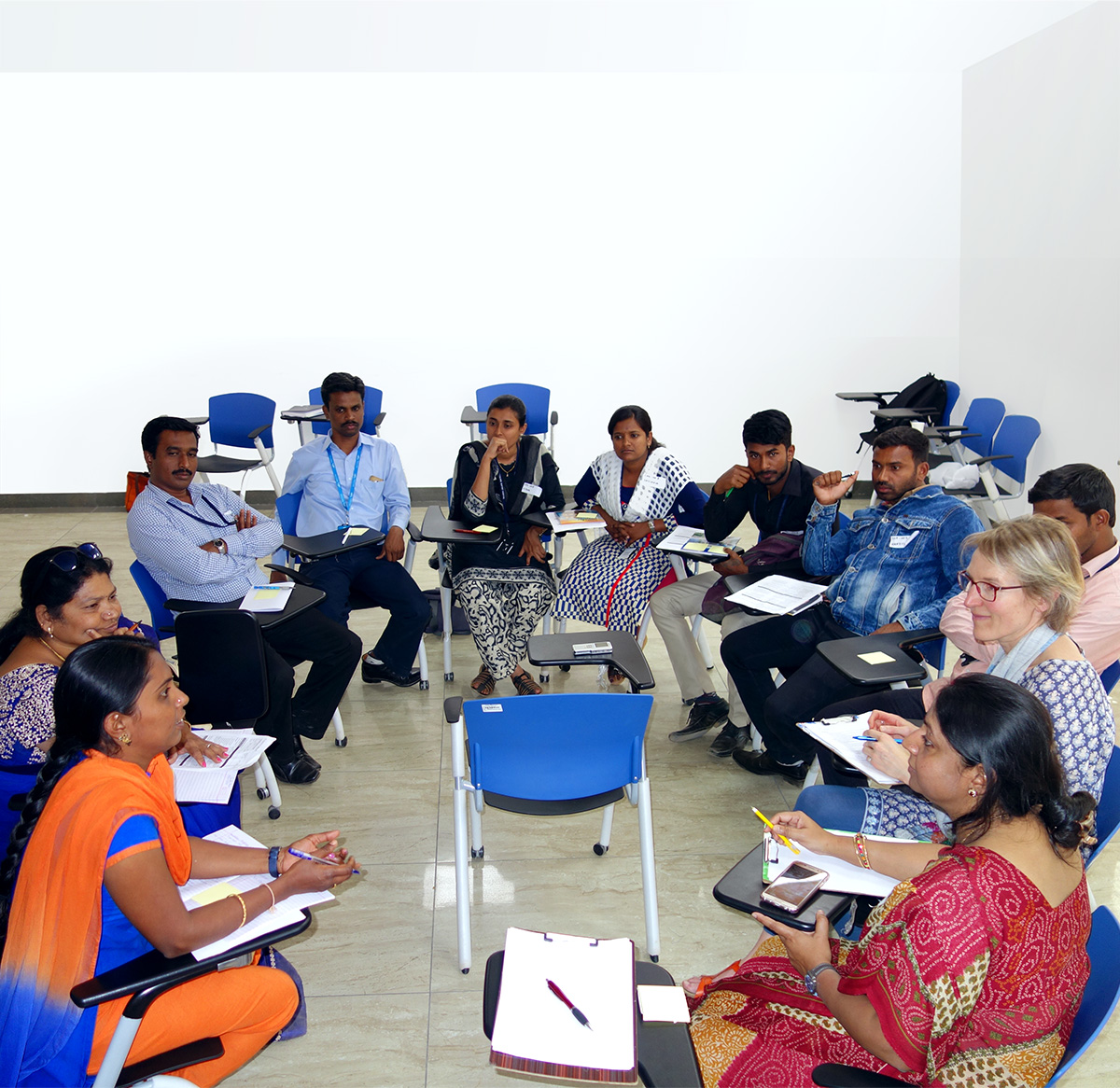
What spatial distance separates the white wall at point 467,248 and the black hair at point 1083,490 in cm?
427

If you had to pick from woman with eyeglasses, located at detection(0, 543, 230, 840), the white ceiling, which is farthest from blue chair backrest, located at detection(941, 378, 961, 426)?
woman with eyeglasses, located at detection(0, 543, 230, 840)

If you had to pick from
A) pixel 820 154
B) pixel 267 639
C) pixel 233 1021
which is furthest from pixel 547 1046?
pixel 820 154

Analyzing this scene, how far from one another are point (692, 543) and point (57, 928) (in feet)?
8.46

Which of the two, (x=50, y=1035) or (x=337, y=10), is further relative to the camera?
(x=337, y=10)

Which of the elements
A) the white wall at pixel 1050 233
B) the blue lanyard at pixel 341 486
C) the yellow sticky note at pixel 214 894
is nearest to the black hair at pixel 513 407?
the blue lanyard at pixel 341 486

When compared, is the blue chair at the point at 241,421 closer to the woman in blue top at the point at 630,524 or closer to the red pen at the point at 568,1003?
the woman in blue top at the point at 630,524

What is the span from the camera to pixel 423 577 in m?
5.50

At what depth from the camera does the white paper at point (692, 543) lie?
355 cm

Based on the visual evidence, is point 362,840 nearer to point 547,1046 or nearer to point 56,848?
point 56,848

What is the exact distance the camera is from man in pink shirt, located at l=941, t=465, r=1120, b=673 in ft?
8.30

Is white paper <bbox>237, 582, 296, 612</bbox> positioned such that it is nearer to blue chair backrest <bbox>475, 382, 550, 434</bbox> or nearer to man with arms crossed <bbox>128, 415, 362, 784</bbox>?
man with arms crossed <bbox>128, 415, 362, 784</bbox>

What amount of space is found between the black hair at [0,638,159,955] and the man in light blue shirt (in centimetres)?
204

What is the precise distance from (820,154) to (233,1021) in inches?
254

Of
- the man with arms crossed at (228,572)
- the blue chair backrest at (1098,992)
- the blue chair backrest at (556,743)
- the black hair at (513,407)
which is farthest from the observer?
the black hair at (513,407)
